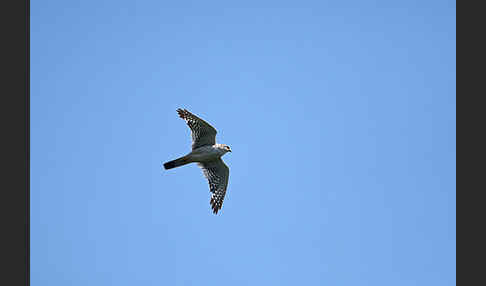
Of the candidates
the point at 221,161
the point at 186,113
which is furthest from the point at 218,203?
the point at 186,113

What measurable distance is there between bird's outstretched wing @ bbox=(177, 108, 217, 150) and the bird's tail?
48 centimetres

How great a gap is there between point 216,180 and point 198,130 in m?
2.12

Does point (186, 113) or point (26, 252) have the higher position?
point (186, 113)

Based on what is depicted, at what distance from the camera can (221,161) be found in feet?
62.7

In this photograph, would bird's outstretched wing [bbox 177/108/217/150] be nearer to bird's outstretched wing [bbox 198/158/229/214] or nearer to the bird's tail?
the bird's tail

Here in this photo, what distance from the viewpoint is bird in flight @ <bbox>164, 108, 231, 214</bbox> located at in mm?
18156

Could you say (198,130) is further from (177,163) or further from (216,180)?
(216,180)

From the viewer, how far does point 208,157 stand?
18.6m

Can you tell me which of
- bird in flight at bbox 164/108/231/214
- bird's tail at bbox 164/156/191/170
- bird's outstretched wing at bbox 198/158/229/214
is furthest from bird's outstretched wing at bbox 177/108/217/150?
bird's outstretched wing at bbox 198/158/229/214

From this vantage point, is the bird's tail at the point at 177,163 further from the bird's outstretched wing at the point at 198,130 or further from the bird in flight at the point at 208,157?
the bird's outstretched wing at the point at 198,130

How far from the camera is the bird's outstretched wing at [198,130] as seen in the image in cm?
1800

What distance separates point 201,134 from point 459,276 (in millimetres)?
11176

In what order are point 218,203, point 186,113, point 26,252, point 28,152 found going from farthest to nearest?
point 28,152
point 26,252
point 218,203
point 186,113

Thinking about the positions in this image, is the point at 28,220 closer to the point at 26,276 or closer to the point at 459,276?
the point at 26,276
